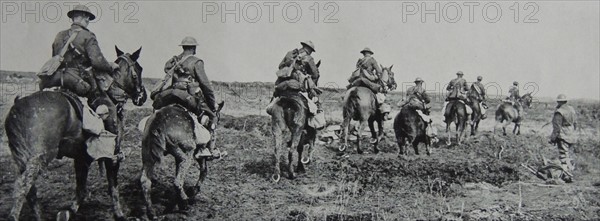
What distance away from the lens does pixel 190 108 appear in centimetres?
546

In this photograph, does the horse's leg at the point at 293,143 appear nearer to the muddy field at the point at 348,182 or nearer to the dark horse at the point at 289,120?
the dark horse at the point at 289,120

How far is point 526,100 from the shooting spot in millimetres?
7844

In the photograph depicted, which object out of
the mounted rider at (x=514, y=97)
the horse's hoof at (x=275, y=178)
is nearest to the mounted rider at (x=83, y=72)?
the horse's hoof at (x=275, y=178)

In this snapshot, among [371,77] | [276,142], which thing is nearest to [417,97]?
[371,77]

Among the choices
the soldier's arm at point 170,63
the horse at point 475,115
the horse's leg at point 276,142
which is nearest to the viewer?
the soldier's arm at point 170,63

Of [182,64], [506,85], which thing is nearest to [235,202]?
[182,64]

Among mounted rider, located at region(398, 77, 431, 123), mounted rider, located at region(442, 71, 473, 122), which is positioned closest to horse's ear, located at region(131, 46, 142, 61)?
mounted rider, located at region(398, 77, 431, 123)

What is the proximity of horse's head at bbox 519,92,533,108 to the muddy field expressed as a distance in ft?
0.47

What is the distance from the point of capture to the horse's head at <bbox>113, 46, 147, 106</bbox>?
219 inches

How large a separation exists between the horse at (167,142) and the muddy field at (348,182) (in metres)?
0.47

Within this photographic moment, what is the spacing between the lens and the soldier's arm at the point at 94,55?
5.15m

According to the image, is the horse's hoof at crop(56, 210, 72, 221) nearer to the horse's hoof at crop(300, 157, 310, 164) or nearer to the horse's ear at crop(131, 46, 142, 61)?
the horse's ear at crop(131, 46, 142, 61)

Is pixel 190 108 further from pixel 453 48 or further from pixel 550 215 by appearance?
pixel 550 215

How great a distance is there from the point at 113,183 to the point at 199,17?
7.45 ft
